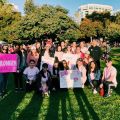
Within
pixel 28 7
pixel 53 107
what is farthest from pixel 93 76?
pixel 28 7

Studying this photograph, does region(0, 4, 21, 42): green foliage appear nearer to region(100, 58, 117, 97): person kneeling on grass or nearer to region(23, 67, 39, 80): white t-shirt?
region(23, 67, 39, 80): white t-shirt

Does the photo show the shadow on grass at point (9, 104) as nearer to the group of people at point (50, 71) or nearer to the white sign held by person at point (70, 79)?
the group of people at point (50, 71)

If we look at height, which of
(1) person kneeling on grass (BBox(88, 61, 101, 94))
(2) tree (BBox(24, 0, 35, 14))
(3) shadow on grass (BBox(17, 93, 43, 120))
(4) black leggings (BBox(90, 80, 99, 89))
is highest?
(2) tree (BBox(24, 0, 35, 14))

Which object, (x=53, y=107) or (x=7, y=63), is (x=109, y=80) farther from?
(x=7, y=63)

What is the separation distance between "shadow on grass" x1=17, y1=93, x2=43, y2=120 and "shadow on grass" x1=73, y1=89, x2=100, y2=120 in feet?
4.09

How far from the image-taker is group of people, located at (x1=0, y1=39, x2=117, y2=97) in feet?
50.0

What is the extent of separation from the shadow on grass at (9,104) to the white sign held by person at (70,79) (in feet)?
5.68

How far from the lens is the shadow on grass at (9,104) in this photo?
1191 centimetres

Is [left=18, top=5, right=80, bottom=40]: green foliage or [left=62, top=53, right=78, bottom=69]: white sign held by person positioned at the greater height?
[left=18, top=5, right=80, bottom=40]: green foliage

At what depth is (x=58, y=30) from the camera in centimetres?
7994

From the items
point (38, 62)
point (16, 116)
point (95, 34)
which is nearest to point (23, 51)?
point (38, 62)

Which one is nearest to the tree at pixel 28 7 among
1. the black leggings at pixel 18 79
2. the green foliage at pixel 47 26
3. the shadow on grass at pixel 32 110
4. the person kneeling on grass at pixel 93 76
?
the green foliage at pixel 47 26

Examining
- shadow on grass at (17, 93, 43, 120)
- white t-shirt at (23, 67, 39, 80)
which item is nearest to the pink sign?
white t-shirt at (23, 67, 39, 80)

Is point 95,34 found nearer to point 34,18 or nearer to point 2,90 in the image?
point 34,18
